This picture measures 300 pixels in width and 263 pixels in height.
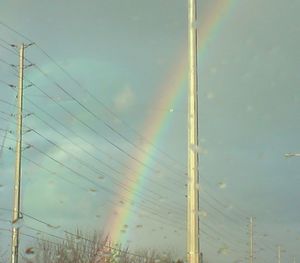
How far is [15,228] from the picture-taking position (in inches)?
1393

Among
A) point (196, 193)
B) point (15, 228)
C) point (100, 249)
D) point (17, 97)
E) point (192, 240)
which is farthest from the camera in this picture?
point (100, 249)

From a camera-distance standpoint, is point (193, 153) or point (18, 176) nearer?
point (193, 153)

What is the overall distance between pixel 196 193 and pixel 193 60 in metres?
3.38

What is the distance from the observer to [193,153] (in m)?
15.7

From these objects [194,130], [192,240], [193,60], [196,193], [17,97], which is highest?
[17,97]

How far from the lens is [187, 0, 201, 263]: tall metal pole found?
574 inches

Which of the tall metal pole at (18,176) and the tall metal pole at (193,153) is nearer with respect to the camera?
the tall metal pole at (193,153)

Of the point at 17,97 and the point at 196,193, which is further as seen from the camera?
the point at 17,97

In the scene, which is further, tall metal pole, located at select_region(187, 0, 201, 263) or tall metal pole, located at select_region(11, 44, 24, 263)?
tall metal pole, located at select_region(11, 44, 24, 263)

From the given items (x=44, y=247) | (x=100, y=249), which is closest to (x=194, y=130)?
(x=100, y=249)

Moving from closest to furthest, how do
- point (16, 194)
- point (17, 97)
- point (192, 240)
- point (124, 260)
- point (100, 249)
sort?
point (192, 240) < point (16, 194) < point (17, 97) < point (100, 249) < point (124, 260)

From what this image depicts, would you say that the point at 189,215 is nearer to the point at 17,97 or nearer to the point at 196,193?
the point at 196,193

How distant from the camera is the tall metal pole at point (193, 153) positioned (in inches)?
574

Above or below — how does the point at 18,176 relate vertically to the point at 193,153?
above
